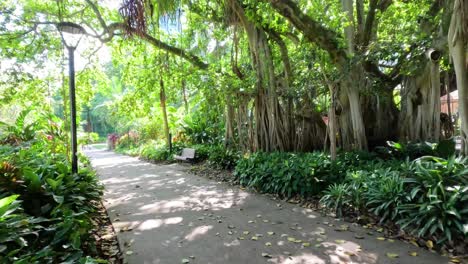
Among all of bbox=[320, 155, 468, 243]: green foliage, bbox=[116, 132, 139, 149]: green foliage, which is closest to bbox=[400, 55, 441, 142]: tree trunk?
bbox=[320, 155, 468, 243]: green foliage

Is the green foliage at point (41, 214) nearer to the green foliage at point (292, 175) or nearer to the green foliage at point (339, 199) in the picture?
the green foliage at point (292, 175)

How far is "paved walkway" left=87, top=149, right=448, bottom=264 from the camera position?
3197 millimetres

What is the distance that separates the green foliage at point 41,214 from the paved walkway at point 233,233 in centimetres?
59

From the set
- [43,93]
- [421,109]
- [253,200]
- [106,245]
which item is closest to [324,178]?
[253,200]

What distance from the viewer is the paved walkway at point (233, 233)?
10.5ft

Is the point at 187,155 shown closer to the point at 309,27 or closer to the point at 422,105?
the point at 309,27

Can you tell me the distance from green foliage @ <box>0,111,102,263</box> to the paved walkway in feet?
1.95

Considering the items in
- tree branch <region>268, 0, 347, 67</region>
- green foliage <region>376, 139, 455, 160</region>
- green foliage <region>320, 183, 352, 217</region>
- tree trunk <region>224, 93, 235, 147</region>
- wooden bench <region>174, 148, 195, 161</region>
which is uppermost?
tree branch <region>268, 0, 347, 67</region>

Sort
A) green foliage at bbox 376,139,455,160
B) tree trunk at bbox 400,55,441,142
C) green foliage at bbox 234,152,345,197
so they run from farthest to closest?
tree trunk at bbox 400,55,441,142 < green foliage at bbox 376,139,455,160 < green foliage at bbox 234,152,345,197

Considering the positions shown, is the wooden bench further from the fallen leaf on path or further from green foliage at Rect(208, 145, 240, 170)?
the fallen leaf on path

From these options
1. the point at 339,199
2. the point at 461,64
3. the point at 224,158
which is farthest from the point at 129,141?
the point at 461,64

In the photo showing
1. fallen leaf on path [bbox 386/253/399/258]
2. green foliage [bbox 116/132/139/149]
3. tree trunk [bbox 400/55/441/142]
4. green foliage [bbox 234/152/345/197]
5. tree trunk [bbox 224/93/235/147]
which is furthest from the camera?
green foliage [bbox 116/132/139/149]

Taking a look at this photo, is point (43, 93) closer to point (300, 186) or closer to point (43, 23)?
point (43, 23)

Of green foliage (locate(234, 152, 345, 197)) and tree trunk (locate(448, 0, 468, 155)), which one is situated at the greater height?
tree trunk (locate(448, 0, 468, 155))
